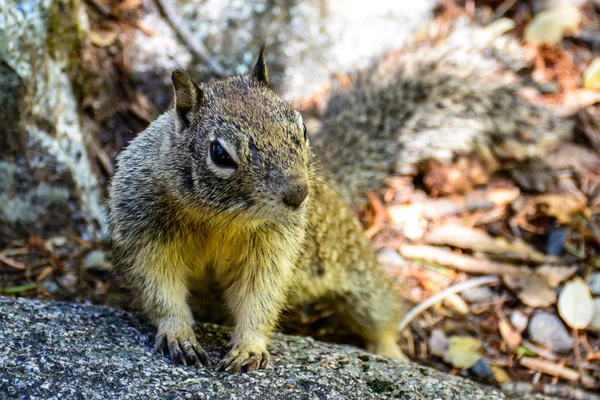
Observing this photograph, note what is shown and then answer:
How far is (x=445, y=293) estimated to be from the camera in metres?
4.67

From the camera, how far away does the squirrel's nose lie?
104 inches

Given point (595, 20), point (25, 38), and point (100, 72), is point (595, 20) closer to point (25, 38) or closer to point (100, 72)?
point (100, 72)

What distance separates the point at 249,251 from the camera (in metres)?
3.21

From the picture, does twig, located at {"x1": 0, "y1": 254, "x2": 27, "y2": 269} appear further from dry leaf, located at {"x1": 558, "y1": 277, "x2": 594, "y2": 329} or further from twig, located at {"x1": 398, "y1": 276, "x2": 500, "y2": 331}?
dry leaf, located at {"x1": 558, "y1": 277, "x2": 594, "y2": 329}

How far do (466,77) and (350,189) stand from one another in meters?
1.31

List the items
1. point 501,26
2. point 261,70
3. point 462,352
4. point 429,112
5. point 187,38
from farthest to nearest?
point 501,26
point 187,38
point 429,112
point 462,352
point 261,70

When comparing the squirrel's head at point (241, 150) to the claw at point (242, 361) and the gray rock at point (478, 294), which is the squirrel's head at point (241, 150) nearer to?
the claw at point (242, 361)

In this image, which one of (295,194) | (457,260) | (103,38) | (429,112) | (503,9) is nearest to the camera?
(295,194)

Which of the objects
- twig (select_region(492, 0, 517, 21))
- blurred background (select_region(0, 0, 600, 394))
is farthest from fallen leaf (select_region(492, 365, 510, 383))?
twig (select_region(492, 0, 517, 21))

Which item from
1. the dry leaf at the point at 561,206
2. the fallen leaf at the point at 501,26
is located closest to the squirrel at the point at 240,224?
the dry leaf at the point at 561,206

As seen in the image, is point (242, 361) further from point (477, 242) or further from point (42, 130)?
point (477, 242)

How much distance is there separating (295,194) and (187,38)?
353cm

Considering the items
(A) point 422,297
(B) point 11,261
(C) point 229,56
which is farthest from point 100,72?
(A) point 422,297

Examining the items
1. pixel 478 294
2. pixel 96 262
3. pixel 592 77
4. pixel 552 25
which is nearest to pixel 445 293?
pixel 478 294
